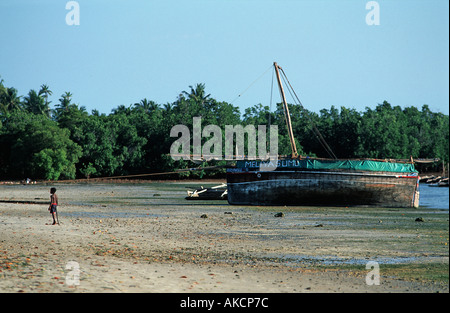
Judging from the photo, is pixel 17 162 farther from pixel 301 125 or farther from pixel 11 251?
pixel 11 251

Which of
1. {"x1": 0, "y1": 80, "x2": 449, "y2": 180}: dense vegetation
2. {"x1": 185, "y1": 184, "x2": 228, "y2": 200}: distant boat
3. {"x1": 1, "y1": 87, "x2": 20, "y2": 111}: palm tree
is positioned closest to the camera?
{"x1": 185, "y1": 184, "x2": 228, "y2": 200}: distant boat

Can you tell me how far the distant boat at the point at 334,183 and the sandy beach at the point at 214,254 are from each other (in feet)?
38.4

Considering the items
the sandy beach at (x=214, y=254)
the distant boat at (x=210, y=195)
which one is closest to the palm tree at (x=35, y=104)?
the distant boat at (x=210, y=195)

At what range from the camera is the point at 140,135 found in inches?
4611

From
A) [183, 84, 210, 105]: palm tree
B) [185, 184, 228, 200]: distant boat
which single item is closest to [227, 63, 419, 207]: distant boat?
[185, 184, 228, 200]: distant boat

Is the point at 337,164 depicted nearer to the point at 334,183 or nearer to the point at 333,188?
the point at 334,183

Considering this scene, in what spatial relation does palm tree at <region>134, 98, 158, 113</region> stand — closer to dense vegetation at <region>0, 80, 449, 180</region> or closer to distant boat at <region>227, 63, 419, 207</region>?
dense vegetation at <region>0, 80, 449, 180</region>

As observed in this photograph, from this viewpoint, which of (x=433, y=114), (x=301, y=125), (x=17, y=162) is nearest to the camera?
(x=17, y=162)

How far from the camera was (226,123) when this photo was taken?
121125 mm

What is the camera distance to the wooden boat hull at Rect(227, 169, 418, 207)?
44219mm

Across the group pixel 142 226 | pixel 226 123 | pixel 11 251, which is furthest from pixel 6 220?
pixel 226 123

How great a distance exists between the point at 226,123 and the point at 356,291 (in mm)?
107838

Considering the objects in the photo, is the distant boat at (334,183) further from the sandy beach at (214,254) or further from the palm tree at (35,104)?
the palm tree at (35,104)

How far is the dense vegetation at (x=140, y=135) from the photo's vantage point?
328 ft
